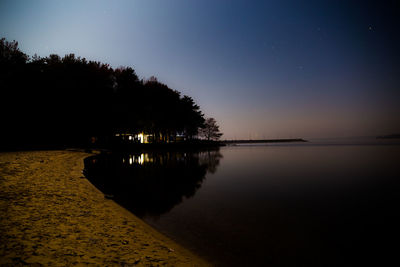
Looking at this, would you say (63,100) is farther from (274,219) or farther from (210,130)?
(210,130)

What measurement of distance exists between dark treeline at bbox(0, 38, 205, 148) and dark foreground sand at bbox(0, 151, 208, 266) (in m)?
24.7

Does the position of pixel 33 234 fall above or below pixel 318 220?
above

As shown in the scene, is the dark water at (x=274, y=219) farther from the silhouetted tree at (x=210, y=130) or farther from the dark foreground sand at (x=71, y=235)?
the silhouetted tree at (x=210, y=130)

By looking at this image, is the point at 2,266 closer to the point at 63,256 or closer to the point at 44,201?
the point at 63,256

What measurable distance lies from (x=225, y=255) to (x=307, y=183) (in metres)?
11.3

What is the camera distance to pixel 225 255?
4496mm

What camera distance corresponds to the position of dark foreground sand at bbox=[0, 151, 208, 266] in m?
3.09

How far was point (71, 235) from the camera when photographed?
3.83 m

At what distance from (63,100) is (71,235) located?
30.3 m

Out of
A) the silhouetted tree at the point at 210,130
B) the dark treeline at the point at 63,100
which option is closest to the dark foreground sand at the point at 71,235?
the dark treeline at the point at 63,100

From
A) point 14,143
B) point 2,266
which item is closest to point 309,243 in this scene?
point 2,266

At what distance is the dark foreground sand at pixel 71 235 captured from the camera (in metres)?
3.09

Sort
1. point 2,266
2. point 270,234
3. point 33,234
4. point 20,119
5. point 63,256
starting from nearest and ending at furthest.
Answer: point 2,266
point 63,256
point 33,234
point 270,234
point 20,119

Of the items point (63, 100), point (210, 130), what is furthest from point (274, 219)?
point (210, 130)
